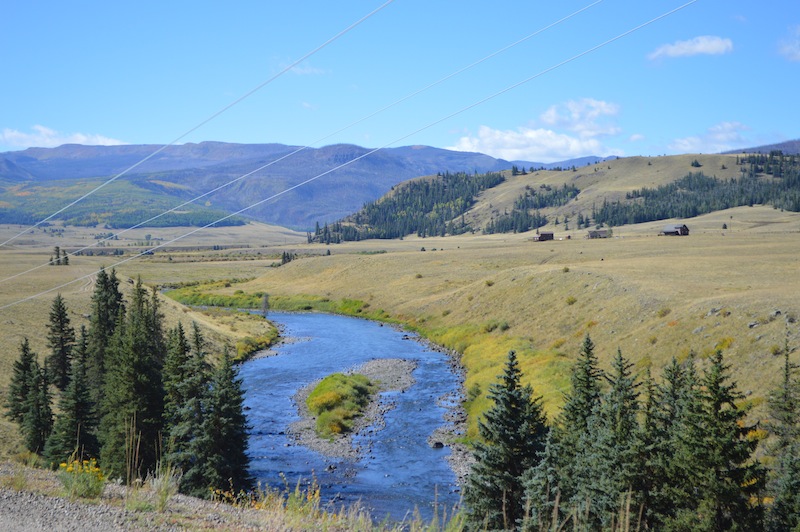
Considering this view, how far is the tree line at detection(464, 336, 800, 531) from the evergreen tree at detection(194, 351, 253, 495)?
39.4 ft

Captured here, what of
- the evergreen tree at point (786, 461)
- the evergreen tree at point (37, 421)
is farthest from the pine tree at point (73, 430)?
the evergreen tree at point (786, 461)

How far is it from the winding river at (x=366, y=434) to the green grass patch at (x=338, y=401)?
1.84 metres

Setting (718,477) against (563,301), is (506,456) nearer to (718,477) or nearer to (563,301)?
(718,477)

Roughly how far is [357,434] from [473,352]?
2427 cm

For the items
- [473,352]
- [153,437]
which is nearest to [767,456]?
[153,437]

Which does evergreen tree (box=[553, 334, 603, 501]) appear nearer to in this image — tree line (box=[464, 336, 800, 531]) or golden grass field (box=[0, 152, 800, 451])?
tree line (box=[464, 336, 800, 531])

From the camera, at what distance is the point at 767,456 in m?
28.3

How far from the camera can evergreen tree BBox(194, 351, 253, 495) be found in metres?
30.5

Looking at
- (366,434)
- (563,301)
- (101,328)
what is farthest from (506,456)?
(563,301)

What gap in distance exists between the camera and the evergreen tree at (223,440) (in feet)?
100

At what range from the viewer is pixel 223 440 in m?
31.6

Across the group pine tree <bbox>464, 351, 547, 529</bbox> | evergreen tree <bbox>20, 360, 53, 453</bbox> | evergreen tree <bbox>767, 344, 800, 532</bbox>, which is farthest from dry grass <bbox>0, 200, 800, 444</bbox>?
pine tree <bbox>464, 351, 547, 529</bbox>

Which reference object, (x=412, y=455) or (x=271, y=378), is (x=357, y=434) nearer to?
(x=412, y=455)

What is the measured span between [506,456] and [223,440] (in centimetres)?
1410
